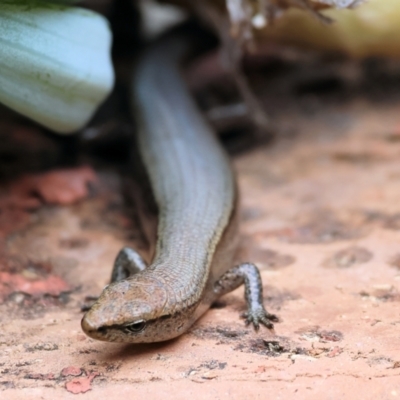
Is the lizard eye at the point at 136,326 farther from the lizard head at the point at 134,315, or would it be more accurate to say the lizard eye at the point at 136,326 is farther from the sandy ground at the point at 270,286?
the sandy ground at the point at 270,286

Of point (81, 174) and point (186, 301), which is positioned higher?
point (186, 301)

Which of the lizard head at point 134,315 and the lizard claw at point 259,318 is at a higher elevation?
the lizard head at point 134,315

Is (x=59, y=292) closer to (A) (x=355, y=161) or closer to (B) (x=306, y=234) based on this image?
(B) (x=306, y=234)

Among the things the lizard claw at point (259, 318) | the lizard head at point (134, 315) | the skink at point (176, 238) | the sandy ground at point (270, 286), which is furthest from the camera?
the lizard claw at point (259, 318)

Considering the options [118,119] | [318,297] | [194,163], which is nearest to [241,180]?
[194,163]

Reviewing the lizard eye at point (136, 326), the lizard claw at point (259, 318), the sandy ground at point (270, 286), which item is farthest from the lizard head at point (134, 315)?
the lizard claw at point (259, 318)

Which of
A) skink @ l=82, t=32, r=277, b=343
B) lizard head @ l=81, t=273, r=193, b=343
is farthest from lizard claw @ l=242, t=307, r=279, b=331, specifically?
lizard head @ l=81, t=273, r=193, b=343

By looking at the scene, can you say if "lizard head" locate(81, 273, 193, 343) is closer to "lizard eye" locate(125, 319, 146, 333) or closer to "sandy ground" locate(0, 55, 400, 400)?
"lizard eye" locate(125, 319, 146, 333)

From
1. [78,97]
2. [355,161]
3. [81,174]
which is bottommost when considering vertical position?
[81,174]
